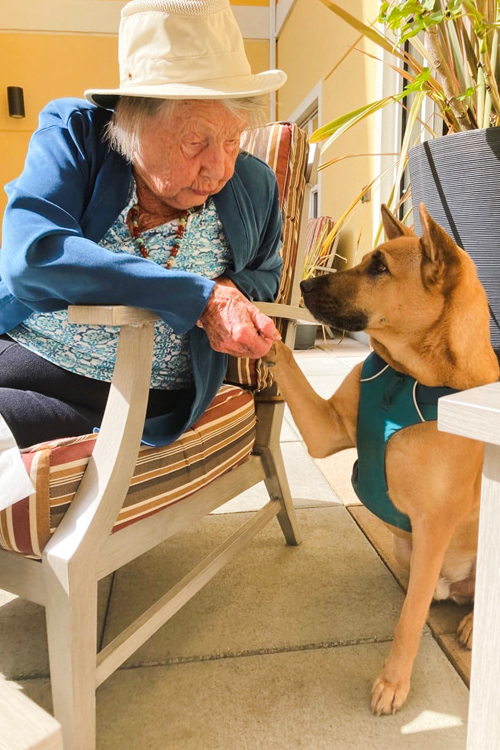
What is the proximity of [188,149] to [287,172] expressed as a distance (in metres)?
0.56

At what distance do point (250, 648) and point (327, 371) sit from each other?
256 cm

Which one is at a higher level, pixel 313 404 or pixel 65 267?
pixel 65 267

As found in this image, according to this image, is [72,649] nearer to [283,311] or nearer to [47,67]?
[283,311]

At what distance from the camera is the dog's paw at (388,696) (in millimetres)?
1089

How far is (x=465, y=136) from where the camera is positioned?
1.57 m

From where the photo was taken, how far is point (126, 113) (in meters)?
1.07

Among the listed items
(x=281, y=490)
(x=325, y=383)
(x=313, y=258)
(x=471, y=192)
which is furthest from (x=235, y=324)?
(x=313, y=258)

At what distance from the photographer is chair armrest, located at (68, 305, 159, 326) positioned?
841 millimetres

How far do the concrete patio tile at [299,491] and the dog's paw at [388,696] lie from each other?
2.76ft

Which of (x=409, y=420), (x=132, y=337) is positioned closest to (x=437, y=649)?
(x=409, y=420)

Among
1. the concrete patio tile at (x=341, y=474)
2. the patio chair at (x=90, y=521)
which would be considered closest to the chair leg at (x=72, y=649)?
the patio chair at (x=90, y=521)

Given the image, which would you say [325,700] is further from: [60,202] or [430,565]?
[60,202]

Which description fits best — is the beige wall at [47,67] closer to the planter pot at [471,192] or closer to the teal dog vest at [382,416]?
the planter pot at [471,192]

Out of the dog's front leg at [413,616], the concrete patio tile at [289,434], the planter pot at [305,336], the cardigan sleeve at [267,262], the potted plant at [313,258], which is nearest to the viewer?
the dog's front leg at [413,616]
